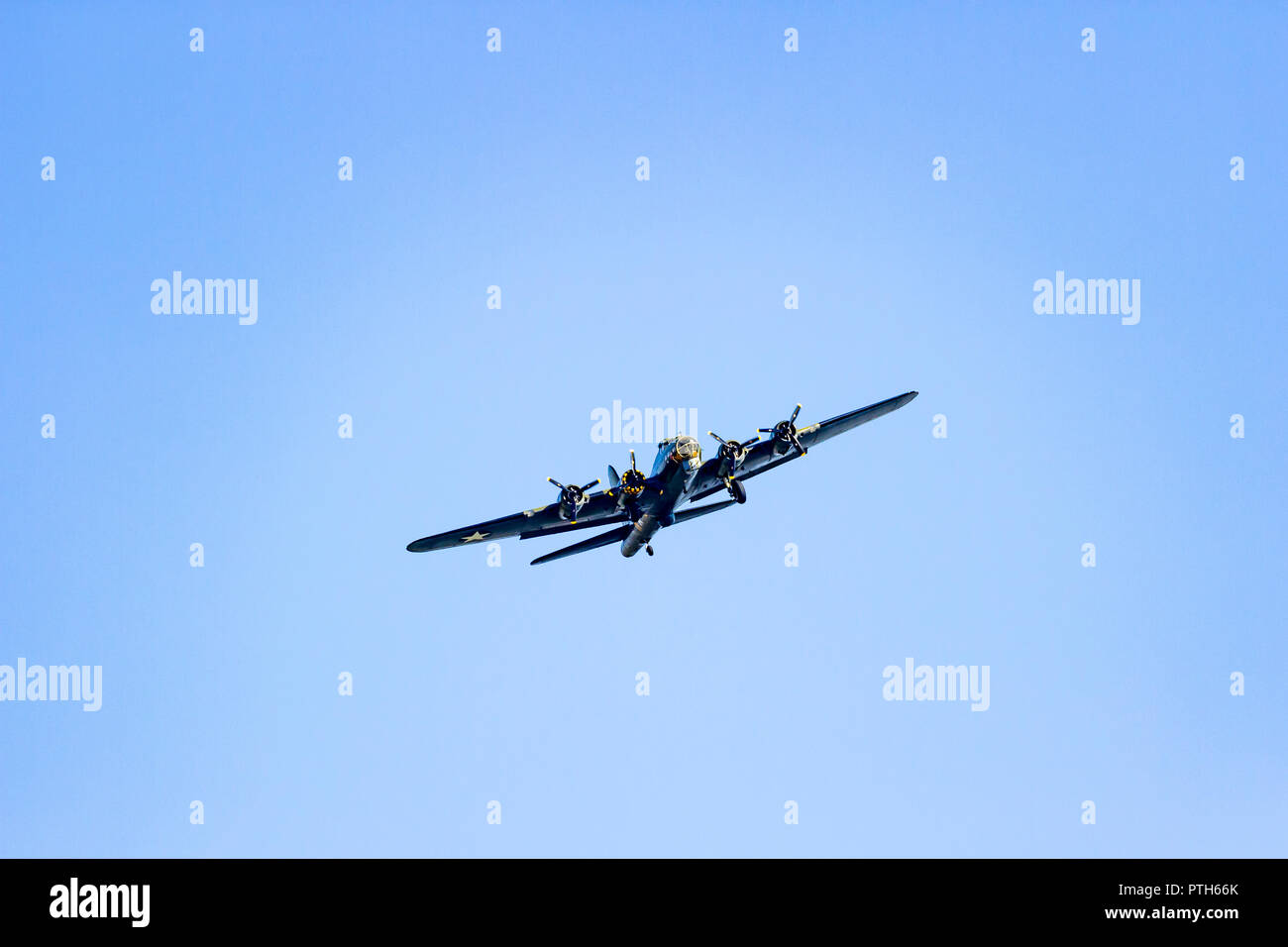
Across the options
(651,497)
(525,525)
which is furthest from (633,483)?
(525,525)

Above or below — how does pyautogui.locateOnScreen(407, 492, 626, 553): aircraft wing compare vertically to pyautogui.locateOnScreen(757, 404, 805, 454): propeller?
below

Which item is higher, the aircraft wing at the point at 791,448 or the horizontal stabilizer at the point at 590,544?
the aircraft wing at the point at 791,448

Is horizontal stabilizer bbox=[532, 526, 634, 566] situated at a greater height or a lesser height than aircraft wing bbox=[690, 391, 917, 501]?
lesser
